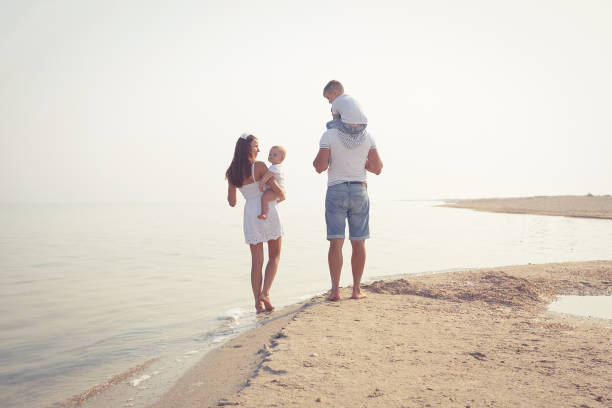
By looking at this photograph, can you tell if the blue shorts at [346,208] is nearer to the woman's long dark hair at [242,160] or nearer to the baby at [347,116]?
the baby at [347,116]

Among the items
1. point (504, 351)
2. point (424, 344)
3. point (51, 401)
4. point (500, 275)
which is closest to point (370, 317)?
point (424, 344)

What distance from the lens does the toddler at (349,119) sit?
15.6 ft

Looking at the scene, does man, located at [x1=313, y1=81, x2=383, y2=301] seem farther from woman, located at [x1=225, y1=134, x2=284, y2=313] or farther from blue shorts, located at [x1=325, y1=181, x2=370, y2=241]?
woman, located at [x1=225, y1=134, x2=284, y2=313]

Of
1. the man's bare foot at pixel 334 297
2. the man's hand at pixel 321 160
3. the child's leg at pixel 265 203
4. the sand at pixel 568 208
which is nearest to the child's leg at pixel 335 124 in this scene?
the man's hand at pixel 321 160

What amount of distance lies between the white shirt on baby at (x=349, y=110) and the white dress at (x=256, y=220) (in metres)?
1.38

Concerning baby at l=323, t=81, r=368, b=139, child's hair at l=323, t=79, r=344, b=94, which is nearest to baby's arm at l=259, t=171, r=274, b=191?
baby at l=323, t=81, r=368, b=139

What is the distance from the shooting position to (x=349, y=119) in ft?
15.6

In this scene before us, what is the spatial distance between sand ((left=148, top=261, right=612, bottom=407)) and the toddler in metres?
2.02

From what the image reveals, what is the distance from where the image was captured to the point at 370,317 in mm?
4332

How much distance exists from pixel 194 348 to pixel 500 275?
506 centimetres

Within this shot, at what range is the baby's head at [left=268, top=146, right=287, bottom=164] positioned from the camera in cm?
508

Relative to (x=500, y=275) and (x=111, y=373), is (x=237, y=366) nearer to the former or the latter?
(x=111, y=373)

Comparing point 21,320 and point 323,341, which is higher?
point 323,341

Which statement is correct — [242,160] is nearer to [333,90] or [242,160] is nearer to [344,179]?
[344,179]
